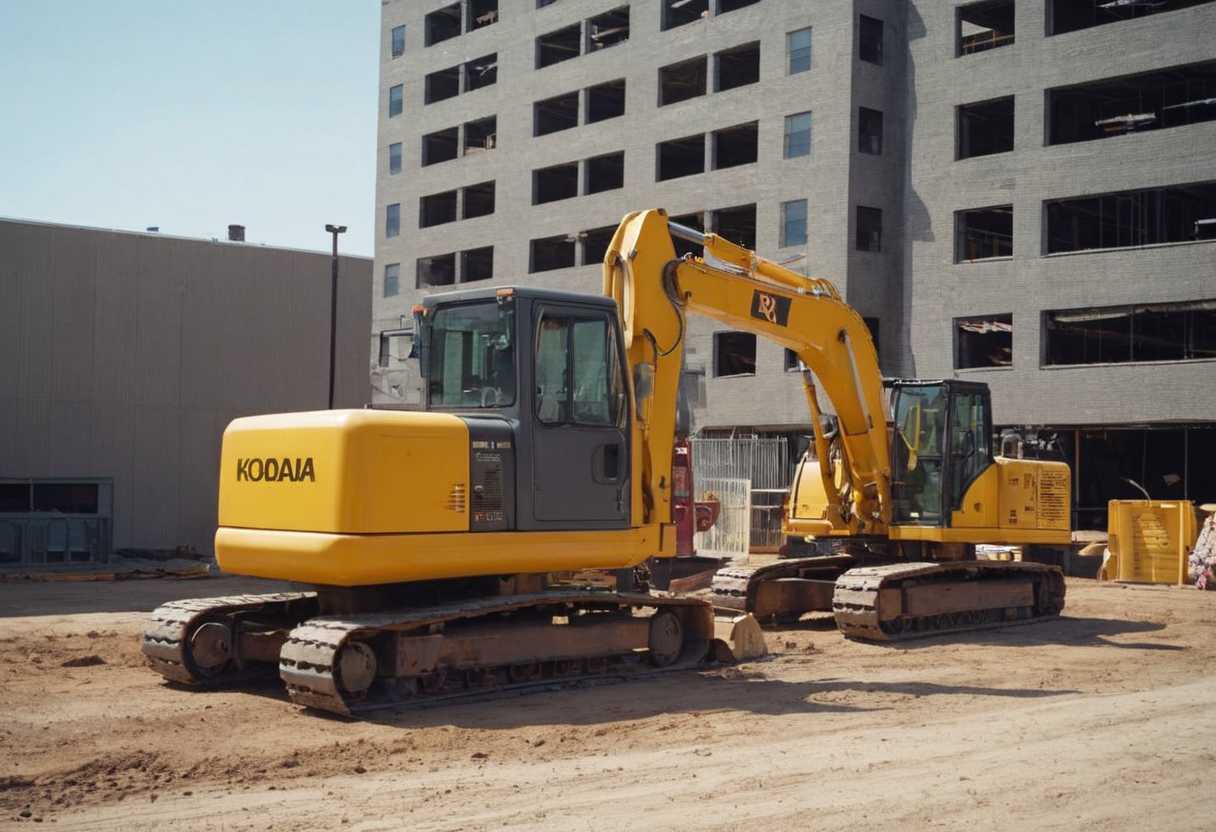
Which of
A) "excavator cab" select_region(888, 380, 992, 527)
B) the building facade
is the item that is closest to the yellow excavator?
"excavator cab" select_region(888, 380, 992, 527)

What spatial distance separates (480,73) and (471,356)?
5245 centimetres

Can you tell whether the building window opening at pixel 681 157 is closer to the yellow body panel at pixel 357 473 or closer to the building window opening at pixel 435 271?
the building window opening at pixel 435 271

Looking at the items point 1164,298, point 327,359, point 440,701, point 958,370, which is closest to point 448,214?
point 327,359

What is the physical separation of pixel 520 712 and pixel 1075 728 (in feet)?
16.0

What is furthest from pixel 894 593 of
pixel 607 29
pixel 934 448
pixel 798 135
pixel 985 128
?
pixel 607 29

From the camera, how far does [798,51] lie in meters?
48.0

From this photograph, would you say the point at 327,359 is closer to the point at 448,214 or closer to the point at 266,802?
the point at 448,214

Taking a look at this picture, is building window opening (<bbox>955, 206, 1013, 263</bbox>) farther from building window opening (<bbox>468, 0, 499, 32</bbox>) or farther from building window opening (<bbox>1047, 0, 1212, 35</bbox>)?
building window opening (<bbox>468, 0, 499, 32</bbox>)

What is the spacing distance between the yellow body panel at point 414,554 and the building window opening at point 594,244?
42.5m

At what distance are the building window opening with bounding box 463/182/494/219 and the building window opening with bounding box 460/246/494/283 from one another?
1.77m

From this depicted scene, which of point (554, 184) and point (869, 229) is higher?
point (554, 184)

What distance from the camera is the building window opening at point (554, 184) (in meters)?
59.3

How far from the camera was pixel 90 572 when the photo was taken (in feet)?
100

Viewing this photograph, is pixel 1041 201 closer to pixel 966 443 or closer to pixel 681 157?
pixel 681 157
